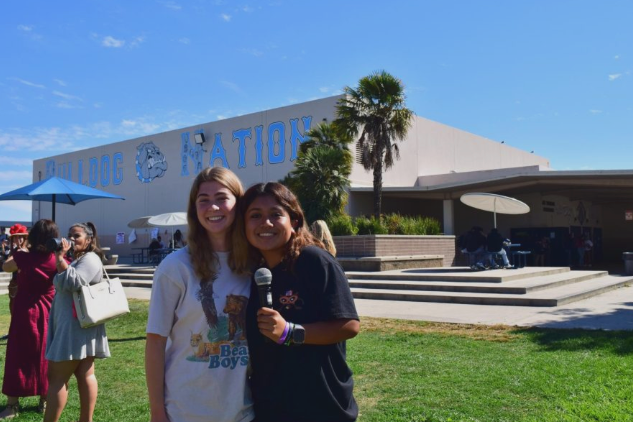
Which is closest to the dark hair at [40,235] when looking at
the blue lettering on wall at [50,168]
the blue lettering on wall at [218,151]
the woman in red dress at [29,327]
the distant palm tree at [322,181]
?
the woman in red dress at [29,327]

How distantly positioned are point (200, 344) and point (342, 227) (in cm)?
1811

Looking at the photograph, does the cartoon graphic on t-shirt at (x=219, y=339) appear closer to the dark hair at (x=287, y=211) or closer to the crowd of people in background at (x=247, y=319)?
the crowd of people in background at (x=247, y=319)

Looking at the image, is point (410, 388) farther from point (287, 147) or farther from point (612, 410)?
point (287, 147)

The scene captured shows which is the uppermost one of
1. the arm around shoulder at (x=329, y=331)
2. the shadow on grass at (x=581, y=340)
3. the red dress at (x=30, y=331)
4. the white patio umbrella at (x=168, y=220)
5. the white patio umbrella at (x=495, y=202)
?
the white patio umbrella at (x=495, y=202)

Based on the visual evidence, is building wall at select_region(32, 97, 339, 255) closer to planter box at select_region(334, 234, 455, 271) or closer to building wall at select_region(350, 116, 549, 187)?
building wall at select_region(350, 116, 549, 187)

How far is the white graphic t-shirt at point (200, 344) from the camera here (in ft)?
7.01

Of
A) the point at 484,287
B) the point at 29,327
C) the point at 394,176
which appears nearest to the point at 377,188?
the point at 394,176

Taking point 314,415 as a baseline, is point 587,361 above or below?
below

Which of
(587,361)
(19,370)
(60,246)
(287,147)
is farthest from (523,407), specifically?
(287,147)

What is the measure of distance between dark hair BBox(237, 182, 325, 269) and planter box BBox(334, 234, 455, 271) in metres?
15.1

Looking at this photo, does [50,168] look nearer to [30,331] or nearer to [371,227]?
[371,227]

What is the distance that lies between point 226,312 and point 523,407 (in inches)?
131

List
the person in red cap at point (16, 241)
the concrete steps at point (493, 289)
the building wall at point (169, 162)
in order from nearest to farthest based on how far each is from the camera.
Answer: the person in red cap at point (16, 241)
the concrete steps at point (493, 289)
the building wall at point (169, 162)

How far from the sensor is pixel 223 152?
98.6ft
